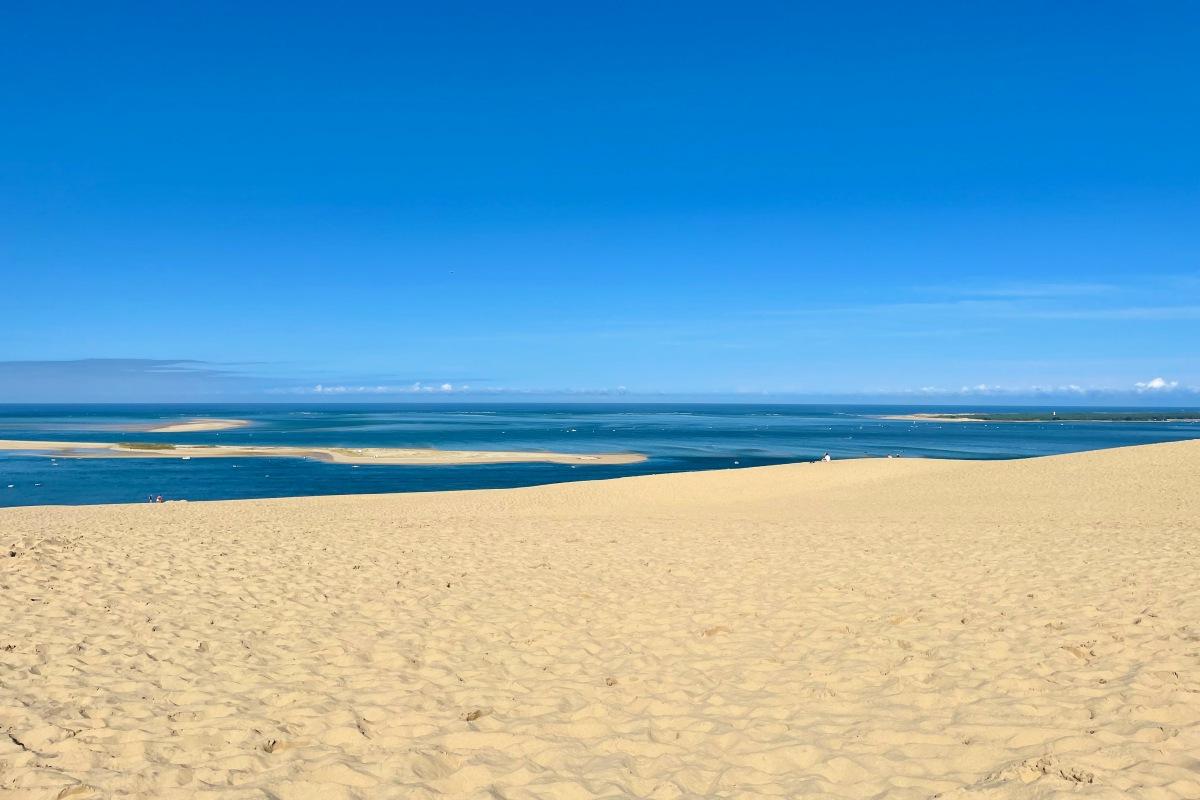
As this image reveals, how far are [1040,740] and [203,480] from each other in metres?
40.4

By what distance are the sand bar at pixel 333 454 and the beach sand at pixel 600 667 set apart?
121 ft

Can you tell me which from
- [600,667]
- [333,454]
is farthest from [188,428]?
[600,667]

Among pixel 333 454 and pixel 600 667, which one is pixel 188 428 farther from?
pixel 600 667

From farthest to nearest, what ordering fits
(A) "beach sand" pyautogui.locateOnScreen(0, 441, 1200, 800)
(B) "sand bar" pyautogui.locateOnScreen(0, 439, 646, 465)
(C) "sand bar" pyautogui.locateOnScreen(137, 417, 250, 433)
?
(C) "sand bar" pyautogui.locateOnScreen(137, 417, 250, 433) < (B) "sand bar" pyautogui.locateOnScreen(0, 439, 646, 465) < (A) "beach sand" pyautogui.locateOnScreen(0, 441, 1200, 800)

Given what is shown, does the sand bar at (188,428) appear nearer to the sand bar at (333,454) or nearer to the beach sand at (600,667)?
the sand bar at (333,454)

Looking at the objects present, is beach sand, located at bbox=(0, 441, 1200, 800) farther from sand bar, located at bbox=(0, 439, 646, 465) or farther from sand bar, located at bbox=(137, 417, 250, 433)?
sand bar, located at bbox=(137, 417, 250, 433)

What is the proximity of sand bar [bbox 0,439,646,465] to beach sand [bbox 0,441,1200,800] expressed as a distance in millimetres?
36912

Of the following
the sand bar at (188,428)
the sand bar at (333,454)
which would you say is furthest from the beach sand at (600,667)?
the sand bar at (188,428)

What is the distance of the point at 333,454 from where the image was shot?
54.8 meters

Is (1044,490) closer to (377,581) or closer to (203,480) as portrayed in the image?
(377,581)

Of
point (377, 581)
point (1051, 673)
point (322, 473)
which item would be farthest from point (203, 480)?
point (1051, 673)

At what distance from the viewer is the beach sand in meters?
4.92

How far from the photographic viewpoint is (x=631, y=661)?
7.32 meters

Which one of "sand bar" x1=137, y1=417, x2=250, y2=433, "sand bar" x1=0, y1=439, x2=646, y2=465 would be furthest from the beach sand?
"sand bar" x1=137, y1=417, x2=250, y2=433
